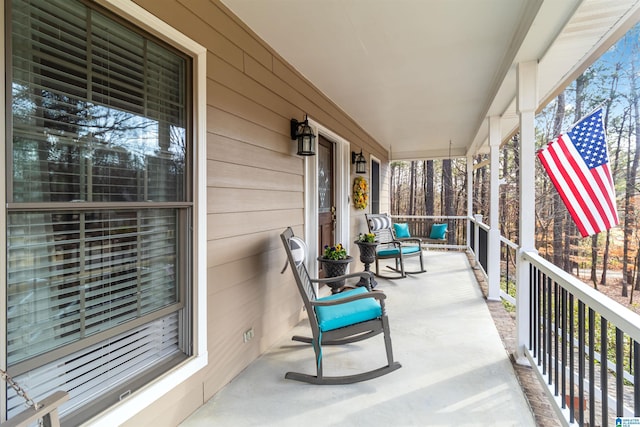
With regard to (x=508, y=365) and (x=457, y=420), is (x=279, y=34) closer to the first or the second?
(x=457, y=420)

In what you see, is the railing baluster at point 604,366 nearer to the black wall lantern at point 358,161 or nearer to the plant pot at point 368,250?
the plant pot at point 368,250

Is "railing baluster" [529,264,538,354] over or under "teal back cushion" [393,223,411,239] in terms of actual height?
under

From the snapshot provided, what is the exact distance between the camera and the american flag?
260 cm

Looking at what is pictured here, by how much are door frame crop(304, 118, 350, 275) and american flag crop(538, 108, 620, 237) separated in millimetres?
2187

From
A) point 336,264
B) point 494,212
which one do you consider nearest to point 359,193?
point 494,212

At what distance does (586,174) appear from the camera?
2650mm

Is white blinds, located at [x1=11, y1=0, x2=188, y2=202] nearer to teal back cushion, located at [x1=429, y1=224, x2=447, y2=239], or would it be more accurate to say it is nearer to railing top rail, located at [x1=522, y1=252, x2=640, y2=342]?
railing top rail, located at [x1=522, y1=252, x2=640, y2=342]

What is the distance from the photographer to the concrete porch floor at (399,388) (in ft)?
6.02

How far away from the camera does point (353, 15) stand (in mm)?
2174

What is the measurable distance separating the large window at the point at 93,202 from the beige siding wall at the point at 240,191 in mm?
198

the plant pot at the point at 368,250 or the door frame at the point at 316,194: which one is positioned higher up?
the door frame at the point at 316,194

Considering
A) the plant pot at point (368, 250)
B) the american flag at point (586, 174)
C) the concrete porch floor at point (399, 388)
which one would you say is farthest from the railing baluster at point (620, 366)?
the plant pot at point (368, 250)

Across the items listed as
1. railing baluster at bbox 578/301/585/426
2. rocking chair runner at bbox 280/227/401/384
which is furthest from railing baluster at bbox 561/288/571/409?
rocking chair runner at bbox 280/227/401/384

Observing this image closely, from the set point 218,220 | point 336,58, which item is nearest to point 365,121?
point 336,58
